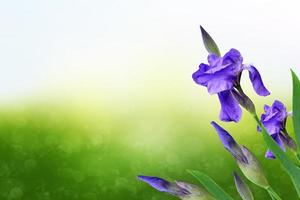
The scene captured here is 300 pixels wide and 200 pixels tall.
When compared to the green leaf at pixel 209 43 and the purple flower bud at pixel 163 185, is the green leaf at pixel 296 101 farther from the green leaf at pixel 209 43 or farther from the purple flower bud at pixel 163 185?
the purple flower bud at pixel 163 185

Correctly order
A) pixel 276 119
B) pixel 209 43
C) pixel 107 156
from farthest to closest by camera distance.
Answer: pixel 107 156
pixel 276 119
pixel 209 43

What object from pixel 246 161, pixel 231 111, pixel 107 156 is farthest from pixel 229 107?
pixel 107 156

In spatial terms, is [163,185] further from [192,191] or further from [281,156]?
[281,156]

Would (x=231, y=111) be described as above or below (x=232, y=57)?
below

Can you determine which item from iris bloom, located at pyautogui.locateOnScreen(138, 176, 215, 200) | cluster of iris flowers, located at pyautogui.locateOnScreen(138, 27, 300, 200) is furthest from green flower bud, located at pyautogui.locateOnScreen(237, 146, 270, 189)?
iris bloom, located at pyautogui.locateOnScreen(138, 176, 215, 200)

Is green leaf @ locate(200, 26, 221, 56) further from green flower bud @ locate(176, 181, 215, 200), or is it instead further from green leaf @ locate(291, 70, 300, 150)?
green flower bud @ locate(176, 181, 215, 200)

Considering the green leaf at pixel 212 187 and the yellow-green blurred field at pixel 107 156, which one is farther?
the yellow-green blurred field at pixel 107 156

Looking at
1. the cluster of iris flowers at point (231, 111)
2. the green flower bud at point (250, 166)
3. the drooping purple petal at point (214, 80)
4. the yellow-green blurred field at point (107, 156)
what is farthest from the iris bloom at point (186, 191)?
the yellow-green blurred field at point (107, 156)
